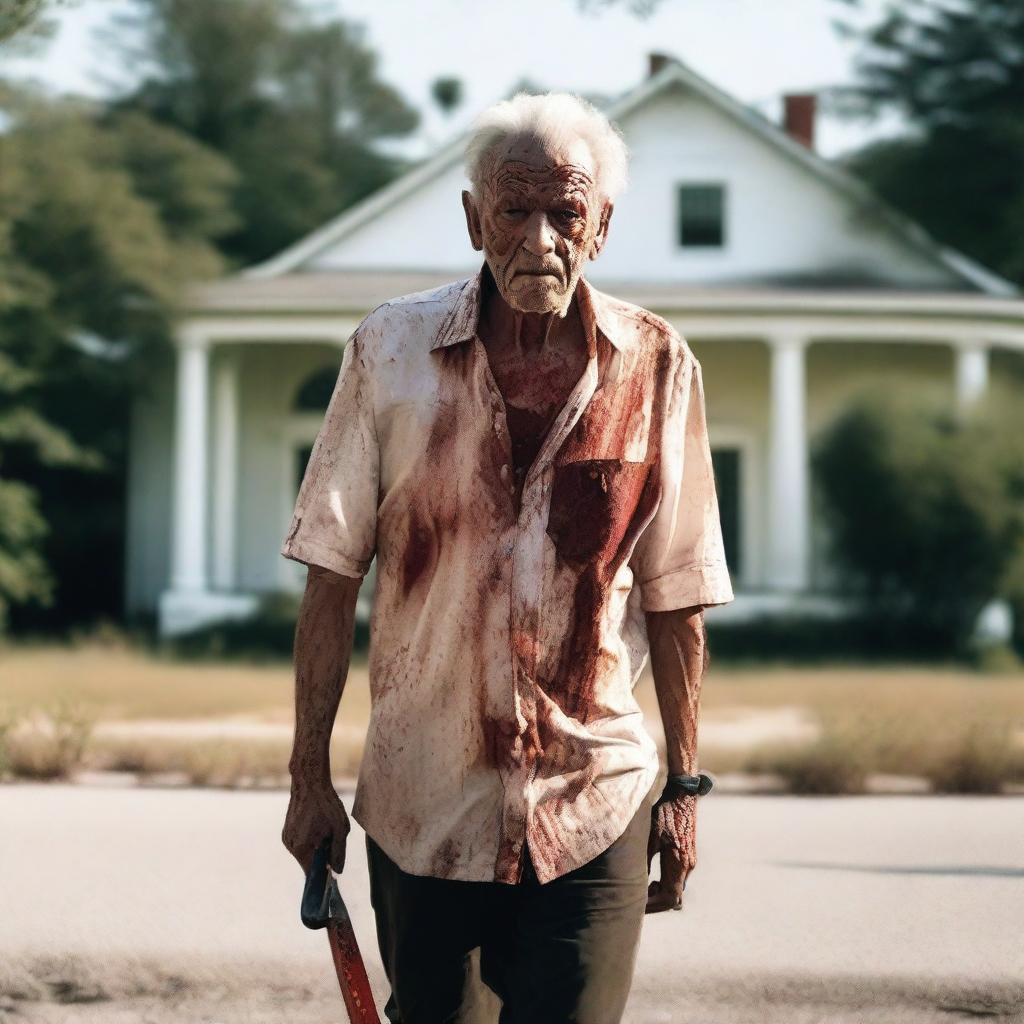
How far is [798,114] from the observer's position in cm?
2883

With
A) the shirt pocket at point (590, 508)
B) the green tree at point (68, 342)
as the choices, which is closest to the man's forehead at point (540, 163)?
the shirt pocket at point (590, 508)

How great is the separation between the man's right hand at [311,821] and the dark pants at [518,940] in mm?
78

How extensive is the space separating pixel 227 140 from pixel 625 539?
1894 inches

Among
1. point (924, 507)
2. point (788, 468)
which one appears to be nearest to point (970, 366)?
point (788, 468)

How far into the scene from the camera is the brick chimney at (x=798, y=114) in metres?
28.7

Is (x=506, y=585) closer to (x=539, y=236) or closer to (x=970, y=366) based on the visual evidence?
(x=539, y=236)

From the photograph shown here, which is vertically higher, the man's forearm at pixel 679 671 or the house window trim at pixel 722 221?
the house window trim at pixel 722 221

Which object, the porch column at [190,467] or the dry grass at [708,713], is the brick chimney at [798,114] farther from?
the dry grass at [708,713]

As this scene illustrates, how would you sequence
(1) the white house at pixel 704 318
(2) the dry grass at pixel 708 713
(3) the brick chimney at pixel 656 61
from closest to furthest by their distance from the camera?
1. (2) the dry grass at pixel 708 713
2. (1) the white house at pixel 704 318
3. (3) the brick chimney at pixel 656 61

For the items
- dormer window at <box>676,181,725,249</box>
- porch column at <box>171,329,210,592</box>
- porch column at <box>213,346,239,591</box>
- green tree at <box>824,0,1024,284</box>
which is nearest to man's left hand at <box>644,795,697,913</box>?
porch column at <box>171,329,210,592</box>

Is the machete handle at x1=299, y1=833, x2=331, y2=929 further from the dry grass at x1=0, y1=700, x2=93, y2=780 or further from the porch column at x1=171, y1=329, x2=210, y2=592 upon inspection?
the porch column at x1=171, y1=329, x2=210, y2=592

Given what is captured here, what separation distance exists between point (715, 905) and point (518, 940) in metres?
4.46

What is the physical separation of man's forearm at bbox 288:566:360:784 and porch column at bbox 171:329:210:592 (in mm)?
22459

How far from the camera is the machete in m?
3.09
